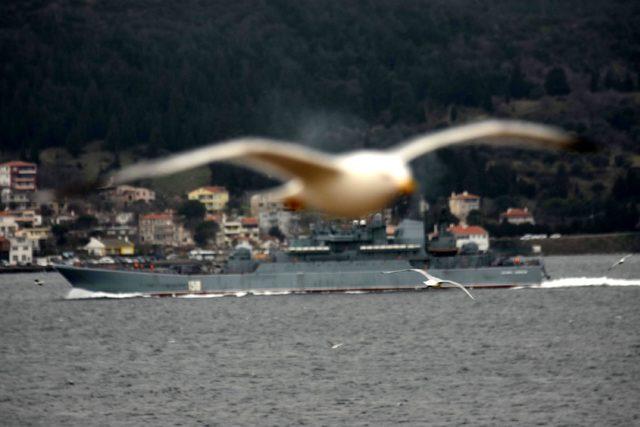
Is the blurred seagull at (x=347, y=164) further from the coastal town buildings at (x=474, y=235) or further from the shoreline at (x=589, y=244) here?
the shoreline at (x=589, y=244)

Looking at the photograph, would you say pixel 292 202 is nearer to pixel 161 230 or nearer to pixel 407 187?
pixel 407 187

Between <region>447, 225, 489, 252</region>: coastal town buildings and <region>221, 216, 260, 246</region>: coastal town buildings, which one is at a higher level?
<region>221, 216, 260, 246</region>: coastal town buildings

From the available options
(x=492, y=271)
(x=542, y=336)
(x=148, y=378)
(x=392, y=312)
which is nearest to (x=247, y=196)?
(x=492, y=271)

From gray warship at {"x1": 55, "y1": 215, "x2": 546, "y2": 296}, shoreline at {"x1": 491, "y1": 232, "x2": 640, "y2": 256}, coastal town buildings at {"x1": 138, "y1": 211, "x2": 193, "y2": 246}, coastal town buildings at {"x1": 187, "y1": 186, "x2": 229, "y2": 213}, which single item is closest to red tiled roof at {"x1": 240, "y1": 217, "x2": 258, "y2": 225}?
coastal town buildings at {"x1": 187, "y1": 186, "x2": 229, "y2": 213}

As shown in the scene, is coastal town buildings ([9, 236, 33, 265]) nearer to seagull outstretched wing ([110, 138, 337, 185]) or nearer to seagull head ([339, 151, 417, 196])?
seagull outstretched wing ([110, 138, 337, 185])

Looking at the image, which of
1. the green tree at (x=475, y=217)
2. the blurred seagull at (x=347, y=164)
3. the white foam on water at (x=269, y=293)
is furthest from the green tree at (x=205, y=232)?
the blurred seagull at (x=347, y=164)
